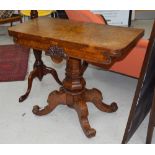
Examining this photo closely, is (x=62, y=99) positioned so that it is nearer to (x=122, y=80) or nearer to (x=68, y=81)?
(x=68, y=81)

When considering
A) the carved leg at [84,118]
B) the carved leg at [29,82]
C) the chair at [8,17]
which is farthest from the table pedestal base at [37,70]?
the chair at [8,17]

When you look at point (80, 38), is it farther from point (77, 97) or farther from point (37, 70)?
point (37, 70)

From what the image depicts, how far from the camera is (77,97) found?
1.86m

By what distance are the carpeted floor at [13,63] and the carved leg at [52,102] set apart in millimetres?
723

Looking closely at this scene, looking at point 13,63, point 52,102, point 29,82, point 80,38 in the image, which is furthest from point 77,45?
point 13,63

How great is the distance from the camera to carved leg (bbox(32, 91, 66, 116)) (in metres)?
1.93

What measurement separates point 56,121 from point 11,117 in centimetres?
39

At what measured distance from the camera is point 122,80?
8.42ft

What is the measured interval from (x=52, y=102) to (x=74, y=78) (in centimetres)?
30

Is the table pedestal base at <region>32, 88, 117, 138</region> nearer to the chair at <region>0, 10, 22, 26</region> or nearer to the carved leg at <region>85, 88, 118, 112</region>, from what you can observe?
the carved leg at <region>85, 88, 118, 112</region>

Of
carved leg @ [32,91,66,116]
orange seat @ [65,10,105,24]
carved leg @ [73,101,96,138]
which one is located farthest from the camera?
orange seat @ [65,10,105,24]

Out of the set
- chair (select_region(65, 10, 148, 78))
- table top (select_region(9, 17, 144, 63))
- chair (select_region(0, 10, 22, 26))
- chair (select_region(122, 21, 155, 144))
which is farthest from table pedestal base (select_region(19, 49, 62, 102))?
chair (select_region(0, 10, 22, 26))

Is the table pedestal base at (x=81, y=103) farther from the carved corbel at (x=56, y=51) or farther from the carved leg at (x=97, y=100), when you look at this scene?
the carved corbel at (x=56, y=51)

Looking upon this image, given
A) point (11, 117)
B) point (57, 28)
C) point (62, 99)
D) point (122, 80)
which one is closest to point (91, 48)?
point (57, 28)
